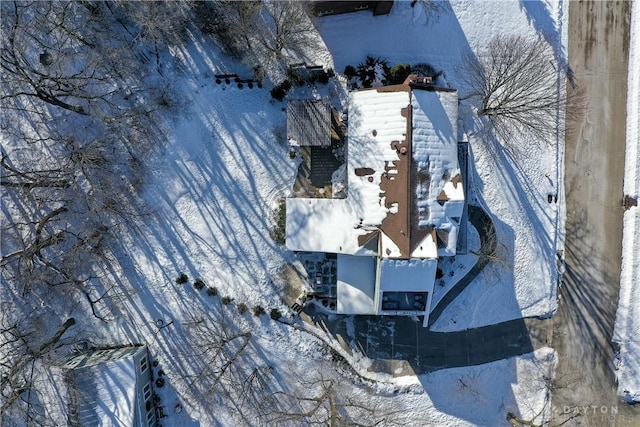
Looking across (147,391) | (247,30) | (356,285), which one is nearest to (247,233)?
(356,285)

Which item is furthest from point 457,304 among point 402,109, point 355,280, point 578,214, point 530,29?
point 530,29

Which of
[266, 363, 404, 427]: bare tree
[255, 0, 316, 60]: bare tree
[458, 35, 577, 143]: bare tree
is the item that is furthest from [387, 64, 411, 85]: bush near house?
[266, 363, 404, 427]: bare tree

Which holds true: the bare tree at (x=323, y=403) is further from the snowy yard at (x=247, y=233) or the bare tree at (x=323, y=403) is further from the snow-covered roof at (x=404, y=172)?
the snow-covered roof at (x=404, y=172)

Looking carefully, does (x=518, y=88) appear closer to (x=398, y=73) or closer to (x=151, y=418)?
(x=398, y=73)

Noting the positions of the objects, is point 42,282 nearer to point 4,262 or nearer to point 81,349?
point 4,262

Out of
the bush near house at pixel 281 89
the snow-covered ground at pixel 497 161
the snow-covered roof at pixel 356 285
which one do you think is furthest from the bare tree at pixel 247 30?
the snow-covered roof at pixel 356 285

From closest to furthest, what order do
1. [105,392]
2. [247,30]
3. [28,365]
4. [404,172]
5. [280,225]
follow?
[404,172] < [105,392] < [28,365] < [247,30] < [280,225]
